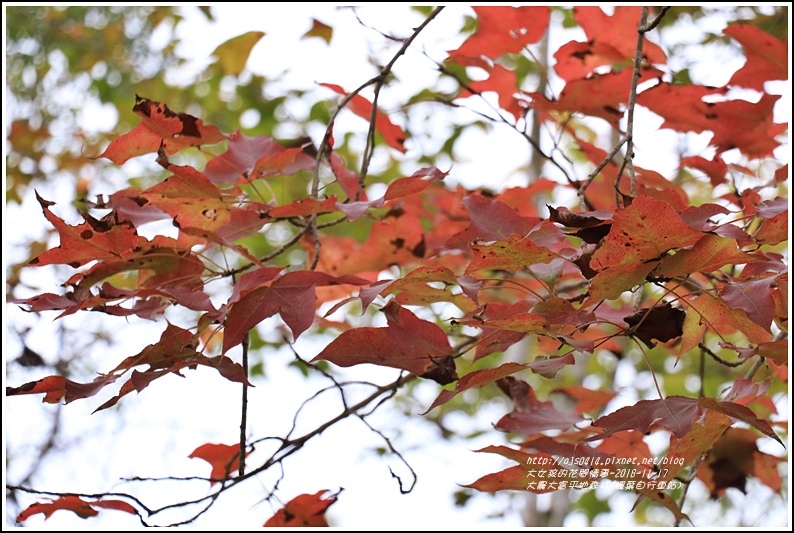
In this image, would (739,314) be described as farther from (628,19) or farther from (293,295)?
(628,19)

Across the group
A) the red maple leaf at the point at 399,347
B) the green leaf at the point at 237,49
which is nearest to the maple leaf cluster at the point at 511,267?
the red maple leaf at the point at 399,347

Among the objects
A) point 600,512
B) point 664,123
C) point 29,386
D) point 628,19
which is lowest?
point 600,512

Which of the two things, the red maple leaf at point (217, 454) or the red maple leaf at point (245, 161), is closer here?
the red maple leaf at point (245, 161)

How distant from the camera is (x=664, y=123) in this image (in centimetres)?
100

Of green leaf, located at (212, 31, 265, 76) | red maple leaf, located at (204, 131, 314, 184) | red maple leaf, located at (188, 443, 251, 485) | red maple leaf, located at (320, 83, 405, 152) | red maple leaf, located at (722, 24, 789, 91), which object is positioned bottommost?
red maple leaf, located at (722, 24, 789, 91)

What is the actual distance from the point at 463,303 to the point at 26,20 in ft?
8.18

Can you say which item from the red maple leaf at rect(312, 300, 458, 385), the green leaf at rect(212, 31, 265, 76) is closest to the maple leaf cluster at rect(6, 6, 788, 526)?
the red maple leaf at rect(312, 300, 458, 385)

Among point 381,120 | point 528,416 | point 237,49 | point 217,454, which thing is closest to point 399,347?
point 528,416

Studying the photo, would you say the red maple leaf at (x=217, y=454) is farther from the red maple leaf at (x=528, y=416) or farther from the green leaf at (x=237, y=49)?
the green leaf at (x=237, y=49)

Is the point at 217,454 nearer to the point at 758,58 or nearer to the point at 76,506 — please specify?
the point at 76,506

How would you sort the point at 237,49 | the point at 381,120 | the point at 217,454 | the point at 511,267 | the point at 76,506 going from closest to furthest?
the point at 511,267 → the point at 76,506 → the point at 217,454 → the point at 381,120 → the point at 237,49

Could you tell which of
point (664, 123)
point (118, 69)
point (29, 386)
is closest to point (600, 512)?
point (664, 123)

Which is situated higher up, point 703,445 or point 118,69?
point 118,69

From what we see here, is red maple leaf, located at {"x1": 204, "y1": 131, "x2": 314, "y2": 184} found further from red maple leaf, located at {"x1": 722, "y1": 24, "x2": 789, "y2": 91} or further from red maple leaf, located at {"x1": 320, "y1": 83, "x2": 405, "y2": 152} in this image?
red maple leaf, located at {"x1": 722, "y1": 24, "x2": 789, "y2": 91}
